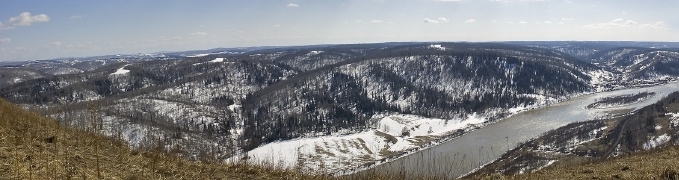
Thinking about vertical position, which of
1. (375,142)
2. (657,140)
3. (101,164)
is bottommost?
(375,142)

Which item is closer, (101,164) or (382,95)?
(101,164)

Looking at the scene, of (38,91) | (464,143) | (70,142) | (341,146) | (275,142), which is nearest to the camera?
(70,142)

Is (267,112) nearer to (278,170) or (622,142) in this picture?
(622,142)

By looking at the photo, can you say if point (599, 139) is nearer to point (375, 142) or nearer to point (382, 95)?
point (375, 142)

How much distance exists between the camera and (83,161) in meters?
7.66

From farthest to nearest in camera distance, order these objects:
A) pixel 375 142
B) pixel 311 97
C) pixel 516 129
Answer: pixel 311 97 < pixel 516 129 < pixel 375 142

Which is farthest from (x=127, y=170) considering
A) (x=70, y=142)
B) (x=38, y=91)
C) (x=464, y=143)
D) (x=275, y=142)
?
(x=38, y=91)

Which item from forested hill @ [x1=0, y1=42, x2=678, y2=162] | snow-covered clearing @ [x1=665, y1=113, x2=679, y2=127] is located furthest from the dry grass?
snow-covered clearing @ [x1=665, y1=113, x2=679, y2=127]

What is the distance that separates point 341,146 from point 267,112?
165ft

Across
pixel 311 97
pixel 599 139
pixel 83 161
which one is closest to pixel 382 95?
pixel 311 97

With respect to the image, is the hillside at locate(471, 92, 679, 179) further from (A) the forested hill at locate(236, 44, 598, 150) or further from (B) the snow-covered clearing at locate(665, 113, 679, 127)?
(A) the forested hill at locate(236, 44, 598, 150)

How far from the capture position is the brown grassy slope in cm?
671

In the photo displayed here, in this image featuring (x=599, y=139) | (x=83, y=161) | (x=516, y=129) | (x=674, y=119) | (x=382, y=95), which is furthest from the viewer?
(x=382, y=95)

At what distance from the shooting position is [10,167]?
645cm
